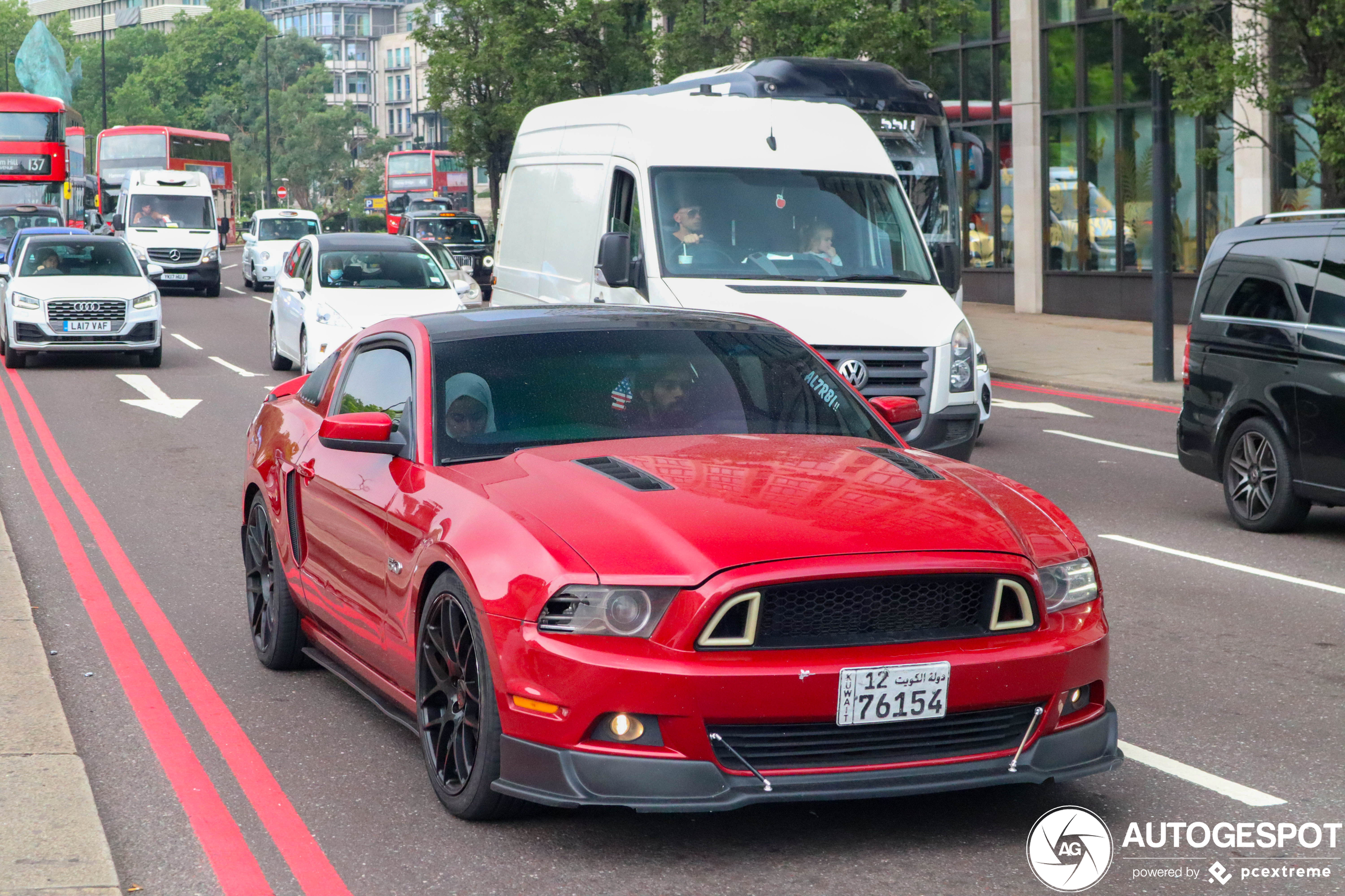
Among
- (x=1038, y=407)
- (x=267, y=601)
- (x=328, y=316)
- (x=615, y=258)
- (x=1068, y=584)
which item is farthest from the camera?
(x=328, y=316)

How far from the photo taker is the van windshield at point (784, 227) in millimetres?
11422

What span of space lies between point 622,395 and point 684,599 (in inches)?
59.4

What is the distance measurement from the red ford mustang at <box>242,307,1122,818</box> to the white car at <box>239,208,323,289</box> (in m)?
37.4

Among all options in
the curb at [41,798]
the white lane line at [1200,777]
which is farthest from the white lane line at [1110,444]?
the curb at [41,798]

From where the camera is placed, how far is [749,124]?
12141mm

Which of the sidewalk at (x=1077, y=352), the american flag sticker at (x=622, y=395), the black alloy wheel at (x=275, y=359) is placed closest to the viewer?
the american flag sticker at (x=622, y=395)

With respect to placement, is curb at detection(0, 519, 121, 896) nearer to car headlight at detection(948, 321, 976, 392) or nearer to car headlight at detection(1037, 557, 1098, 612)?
car headlight at detection(1037, 557, 1098, 612)

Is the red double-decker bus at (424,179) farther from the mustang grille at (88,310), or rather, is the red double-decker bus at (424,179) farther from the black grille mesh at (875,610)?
the black grille mesh at (875,610)

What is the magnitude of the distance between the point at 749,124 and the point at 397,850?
26.7 ft

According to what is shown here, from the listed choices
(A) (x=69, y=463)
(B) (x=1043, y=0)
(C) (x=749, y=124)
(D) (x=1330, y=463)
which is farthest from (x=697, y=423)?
(B) (x=1043, y=0)

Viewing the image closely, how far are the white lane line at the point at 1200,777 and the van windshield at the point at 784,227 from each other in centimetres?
596

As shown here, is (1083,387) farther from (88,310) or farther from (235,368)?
(88,310)

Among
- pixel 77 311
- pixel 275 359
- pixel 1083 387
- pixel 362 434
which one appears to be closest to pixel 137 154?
pixel 77 311

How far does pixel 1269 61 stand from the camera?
776 inches
